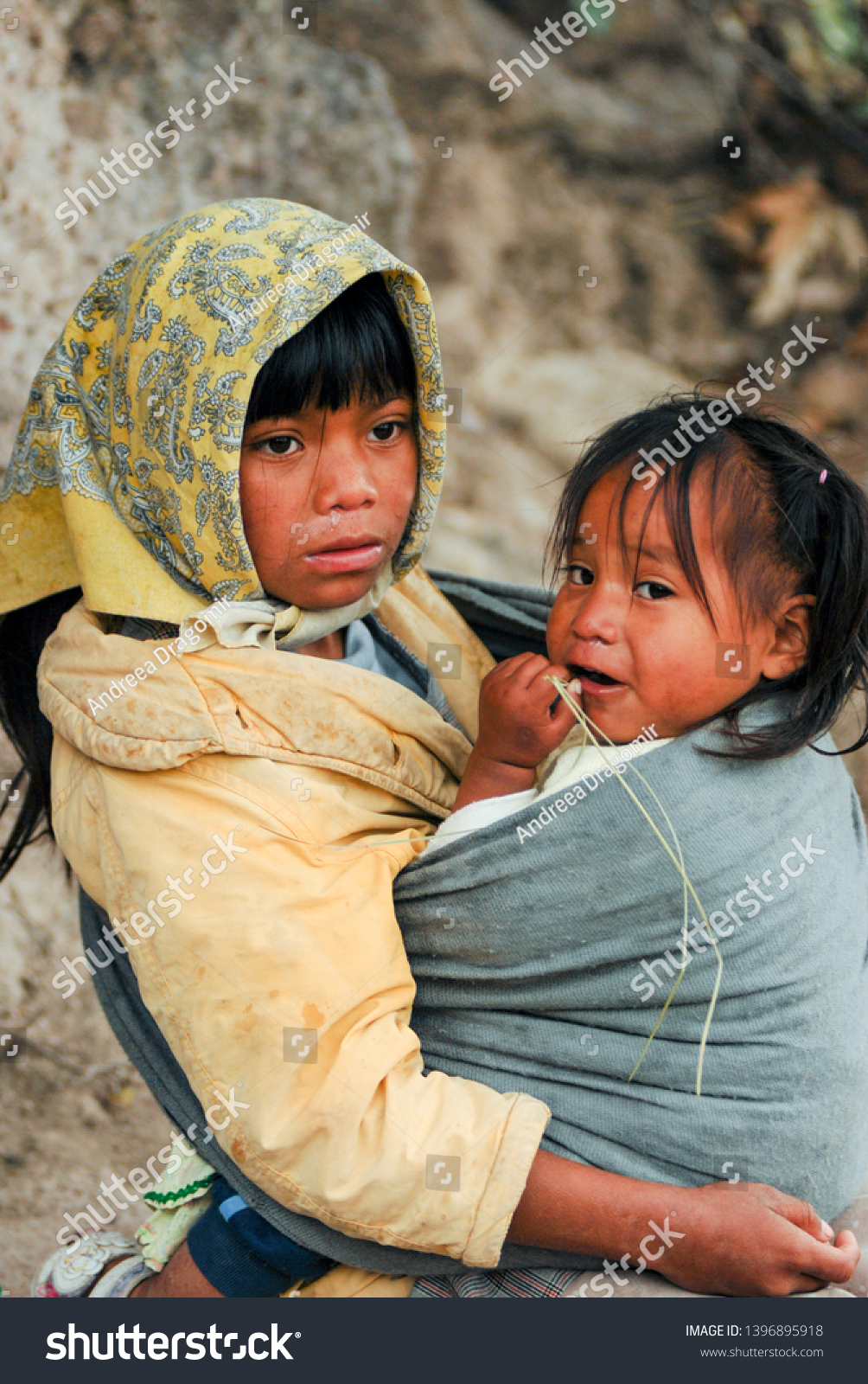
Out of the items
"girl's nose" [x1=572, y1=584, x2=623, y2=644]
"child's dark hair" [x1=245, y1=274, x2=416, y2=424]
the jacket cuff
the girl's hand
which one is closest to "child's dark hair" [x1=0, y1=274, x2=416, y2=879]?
"child's dark hair" [x1=245, y1=274, x2=416, y2=424]

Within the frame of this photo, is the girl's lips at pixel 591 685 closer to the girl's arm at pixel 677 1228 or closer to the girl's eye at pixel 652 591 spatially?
the girl's eye at pixel 652 591

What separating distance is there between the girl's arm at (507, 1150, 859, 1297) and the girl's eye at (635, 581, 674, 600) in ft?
2.45

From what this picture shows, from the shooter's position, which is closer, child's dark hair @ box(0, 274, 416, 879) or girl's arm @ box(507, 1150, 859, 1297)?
girl's arm @ box(507, 1150, 859, 1297)

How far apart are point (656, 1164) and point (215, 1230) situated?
0.60 meters

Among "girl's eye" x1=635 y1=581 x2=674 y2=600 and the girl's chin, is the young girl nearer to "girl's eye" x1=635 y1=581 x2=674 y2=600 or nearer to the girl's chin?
"girl's eye" x1=635 y1=581 x2=674 y2=600

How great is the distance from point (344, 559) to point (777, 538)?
0.60m

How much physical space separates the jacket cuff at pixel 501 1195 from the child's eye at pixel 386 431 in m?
0.95

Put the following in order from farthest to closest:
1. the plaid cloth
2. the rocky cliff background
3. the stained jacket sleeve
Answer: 1. the rocky cliff background
2. the plaid cloth
3. the stained jacket sleeve

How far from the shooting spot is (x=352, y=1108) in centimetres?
138

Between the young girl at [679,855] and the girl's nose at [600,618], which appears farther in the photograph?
the girl's nose at [600,618]

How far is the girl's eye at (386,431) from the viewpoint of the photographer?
65.9 inches

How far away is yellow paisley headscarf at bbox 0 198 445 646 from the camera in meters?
1.55

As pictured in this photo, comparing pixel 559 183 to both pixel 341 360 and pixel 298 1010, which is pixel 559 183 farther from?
pixel 298 1010

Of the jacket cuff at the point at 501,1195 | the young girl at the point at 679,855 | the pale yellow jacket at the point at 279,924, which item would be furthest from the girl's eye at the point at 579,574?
the jacket cuff at the point at 501,1195
